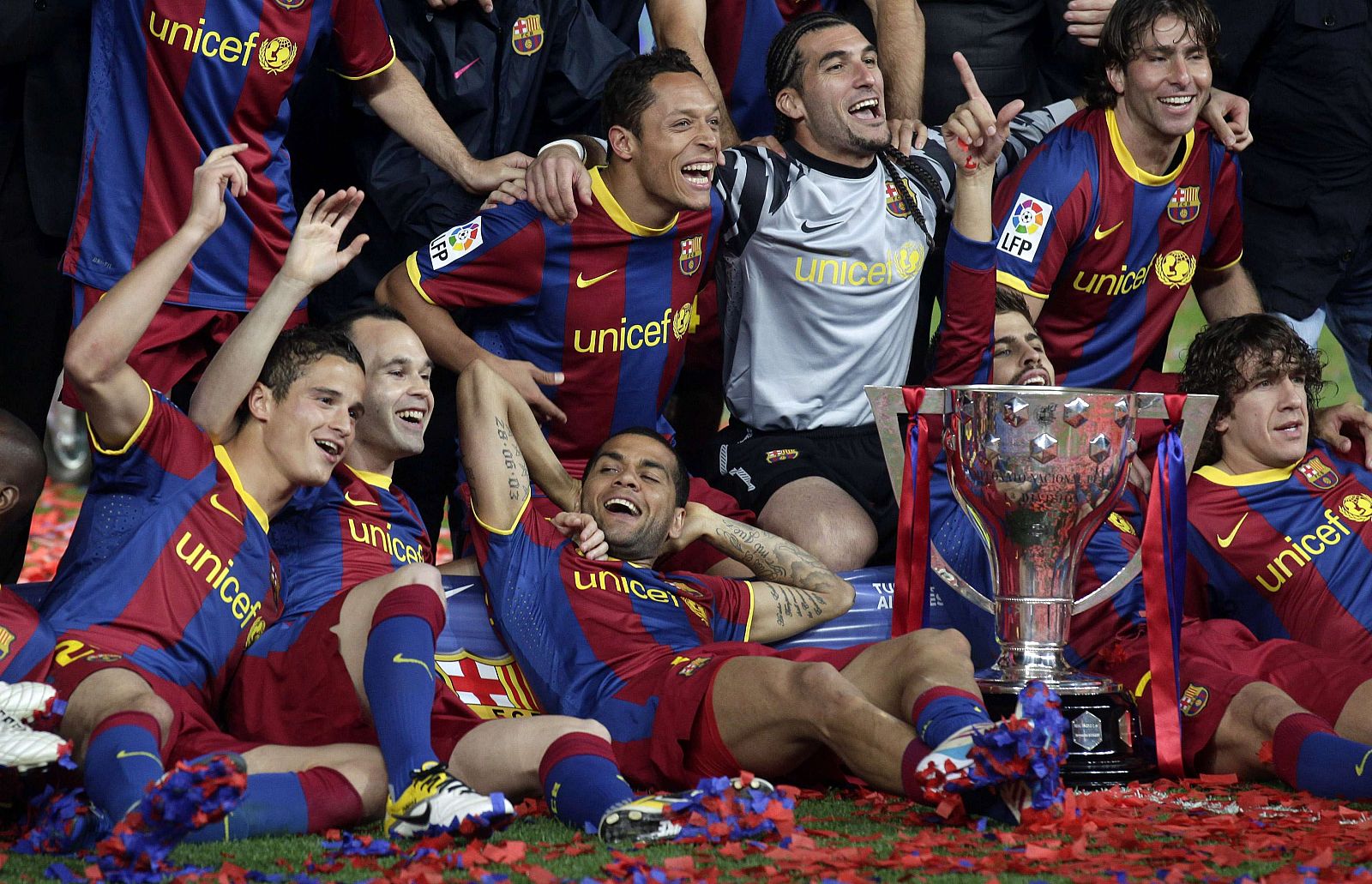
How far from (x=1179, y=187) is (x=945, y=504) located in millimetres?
→ 1441

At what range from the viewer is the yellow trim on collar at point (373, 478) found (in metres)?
4.16

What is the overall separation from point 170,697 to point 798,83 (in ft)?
9.14

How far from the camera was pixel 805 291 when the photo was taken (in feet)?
15.9

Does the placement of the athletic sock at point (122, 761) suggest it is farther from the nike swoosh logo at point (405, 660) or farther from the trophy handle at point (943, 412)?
the trophy handle at point (943, 412)

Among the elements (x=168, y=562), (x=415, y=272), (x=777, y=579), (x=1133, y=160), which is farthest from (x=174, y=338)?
(x=1133, y=160)

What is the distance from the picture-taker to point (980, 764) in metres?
2.89

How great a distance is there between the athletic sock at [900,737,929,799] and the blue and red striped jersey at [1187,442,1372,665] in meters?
1.55

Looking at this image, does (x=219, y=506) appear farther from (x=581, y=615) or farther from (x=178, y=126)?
(x=178, y=126)

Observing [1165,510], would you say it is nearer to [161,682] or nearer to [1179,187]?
[1179,187]

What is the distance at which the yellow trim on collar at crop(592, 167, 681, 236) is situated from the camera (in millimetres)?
4668

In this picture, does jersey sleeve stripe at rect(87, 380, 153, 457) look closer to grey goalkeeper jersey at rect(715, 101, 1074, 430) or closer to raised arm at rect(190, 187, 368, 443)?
raised arm at rect(190, 187, 368, 443)

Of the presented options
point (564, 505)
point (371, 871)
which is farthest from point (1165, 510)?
point (371, 871)

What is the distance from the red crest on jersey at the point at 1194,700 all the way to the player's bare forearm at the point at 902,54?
231 centimetres

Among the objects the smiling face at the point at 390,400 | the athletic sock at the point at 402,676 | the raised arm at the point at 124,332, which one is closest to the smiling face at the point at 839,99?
the smiling face at the point at 390,400
